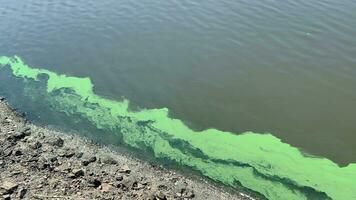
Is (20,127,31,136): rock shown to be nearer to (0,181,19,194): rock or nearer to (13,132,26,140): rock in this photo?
(13,132,26,140): rock

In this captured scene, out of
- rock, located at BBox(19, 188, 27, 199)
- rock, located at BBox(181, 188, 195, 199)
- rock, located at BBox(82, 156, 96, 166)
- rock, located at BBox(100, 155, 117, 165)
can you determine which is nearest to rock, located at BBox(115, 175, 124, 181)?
rock, located at BBox(100, 155, 117, 165)

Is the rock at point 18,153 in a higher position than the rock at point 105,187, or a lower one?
lower

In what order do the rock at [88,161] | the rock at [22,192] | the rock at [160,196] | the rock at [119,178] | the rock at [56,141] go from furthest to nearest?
the rock at [56,141]
the rock at [88,161]
the rock at [119,178]
the rock at [22,192]
the rock at [160,196]

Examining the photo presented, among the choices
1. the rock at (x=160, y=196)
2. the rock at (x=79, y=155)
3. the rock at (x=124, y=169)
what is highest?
the rock at (x=160, y=196)

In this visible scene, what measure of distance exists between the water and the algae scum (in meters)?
0.28

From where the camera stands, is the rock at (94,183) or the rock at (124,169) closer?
the rock at (94,183)

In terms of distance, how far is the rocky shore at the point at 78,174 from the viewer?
777 cm

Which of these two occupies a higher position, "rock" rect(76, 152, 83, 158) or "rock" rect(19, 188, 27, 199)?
"rock" rect(76, 152, 83, 158)

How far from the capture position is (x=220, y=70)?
457 inches

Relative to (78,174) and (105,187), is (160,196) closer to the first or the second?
(105,187)

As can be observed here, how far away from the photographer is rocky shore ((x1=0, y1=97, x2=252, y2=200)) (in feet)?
25.5

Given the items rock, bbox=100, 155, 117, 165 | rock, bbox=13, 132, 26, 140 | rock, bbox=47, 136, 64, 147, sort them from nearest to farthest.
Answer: rock, bbox=100, 155, 117, 165 → rock, bbox=47, 136, 64, 147 → rock, bbox=13, 132, 26, 140

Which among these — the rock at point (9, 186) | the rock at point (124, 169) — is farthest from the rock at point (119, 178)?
the rock at point (9, 186)

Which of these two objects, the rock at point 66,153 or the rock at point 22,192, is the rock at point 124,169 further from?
the rock at point 22,192
